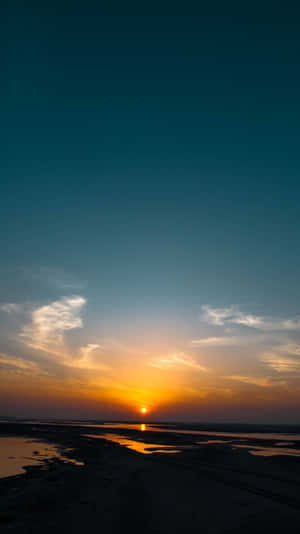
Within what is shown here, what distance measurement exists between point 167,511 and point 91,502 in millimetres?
3734

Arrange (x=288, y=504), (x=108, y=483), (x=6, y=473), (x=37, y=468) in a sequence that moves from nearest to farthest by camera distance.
Answer: 1. (x=288, y=504)
2. (x=108, y=483)
3. (x=6, y=473)
4. (x=37, y=468)

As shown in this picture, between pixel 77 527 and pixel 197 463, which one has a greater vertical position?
pixel 77 527

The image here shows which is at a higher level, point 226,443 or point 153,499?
point 153,499

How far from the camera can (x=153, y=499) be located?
15680mm

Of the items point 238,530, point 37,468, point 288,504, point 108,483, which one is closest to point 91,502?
point 108,483

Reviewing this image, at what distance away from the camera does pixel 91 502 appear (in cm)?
1516

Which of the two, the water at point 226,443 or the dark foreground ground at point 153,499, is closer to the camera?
the dark foreground ground at point 153,499

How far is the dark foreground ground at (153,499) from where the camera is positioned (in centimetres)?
1190

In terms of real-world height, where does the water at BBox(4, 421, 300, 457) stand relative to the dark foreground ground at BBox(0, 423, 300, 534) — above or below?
below

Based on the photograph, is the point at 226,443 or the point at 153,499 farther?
the point at 226,443

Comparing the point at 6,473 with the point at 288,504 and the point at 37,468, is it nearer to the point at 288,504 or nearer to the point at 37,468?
the point at 37,468

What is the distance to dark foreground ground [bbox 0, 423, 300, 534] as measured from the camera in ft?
39.0

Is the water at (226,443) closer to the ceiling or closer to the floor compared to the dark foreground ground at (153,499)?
closer to the floor

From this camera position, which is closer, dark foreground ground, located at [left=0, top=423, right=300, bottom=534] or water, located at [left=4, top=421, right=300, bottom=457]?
dark foreground ground, located at [left=0, top=423, right=300, bottom=534]
